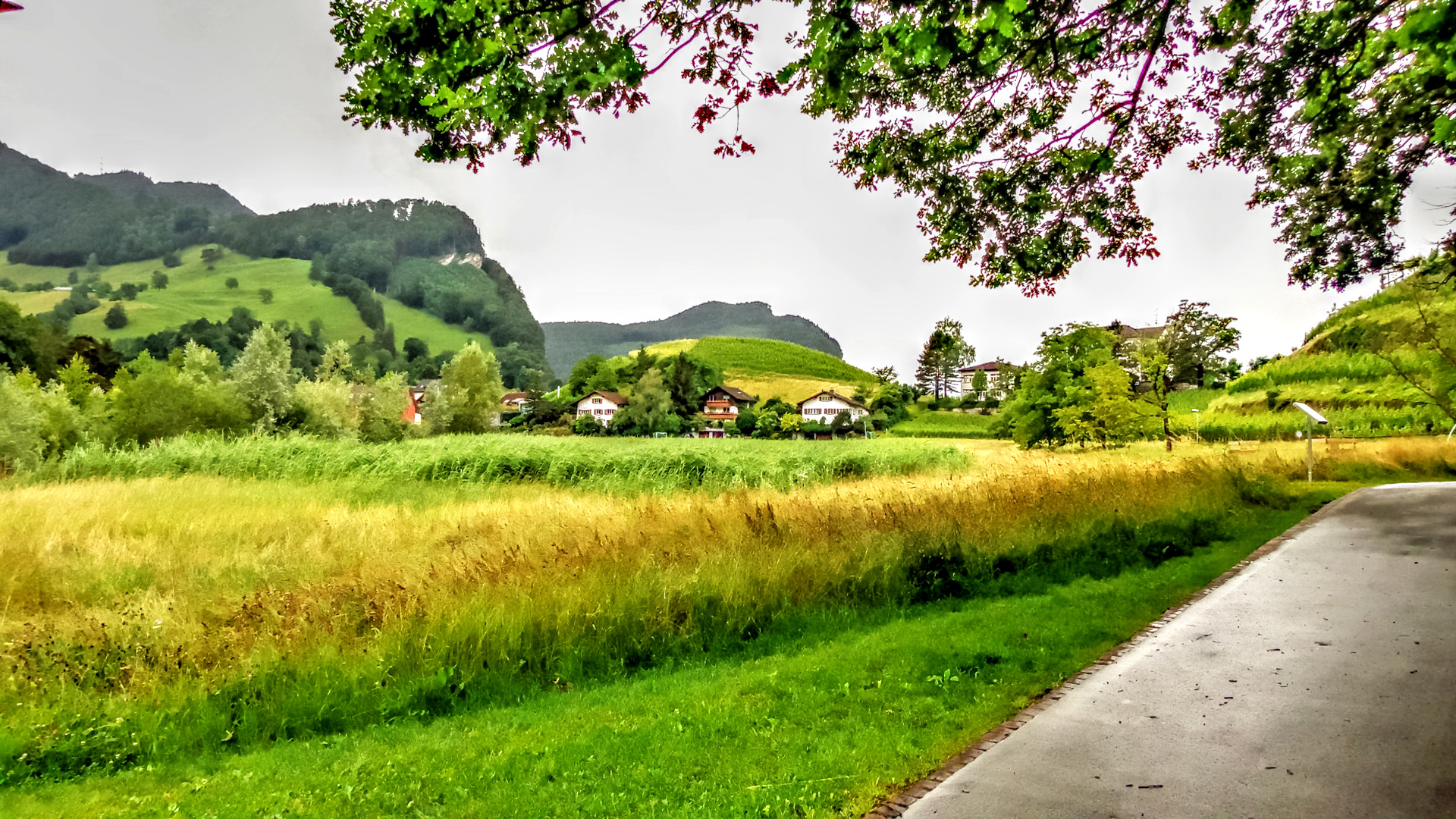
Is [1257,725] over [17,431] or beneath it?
beneath

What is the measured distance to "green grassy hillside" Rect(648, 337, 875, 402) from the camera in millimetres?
139375

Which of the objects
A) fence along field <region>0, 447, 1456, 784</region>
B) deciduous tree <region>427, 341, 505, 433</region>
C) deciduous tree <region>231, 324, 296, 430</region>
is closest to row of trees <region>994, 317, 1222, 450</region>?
fence along field <region>0, 447, 1456, 784</region>

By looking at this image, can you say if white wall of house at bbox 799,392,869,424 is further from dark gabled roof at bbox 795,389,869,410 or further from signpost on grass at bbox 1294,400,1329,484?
signpost on grass at bbox 1294,400,1329,484

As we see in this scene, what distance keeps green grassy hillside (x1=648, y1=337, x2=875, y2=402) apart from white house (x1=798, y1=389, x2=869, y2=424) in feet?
46.2

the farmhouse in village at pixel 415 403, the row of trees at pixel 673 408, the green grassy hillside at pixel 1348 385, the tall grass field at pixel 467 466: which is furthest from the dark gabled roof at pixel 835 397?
the tall grass field at pixel 467 466

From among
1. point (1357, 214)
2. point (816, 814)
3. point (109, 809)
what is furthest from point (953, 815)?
point (1357, 214)

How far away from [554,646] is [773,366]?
512 feet

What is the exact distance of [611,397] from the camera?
357ft

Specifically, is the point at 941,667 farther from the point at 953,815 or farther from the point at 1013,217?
the point at 1013,217

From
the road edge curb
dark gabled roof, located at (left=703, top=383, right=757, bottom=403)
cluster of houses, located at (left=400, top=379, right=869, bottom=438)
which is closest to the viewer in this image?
the road edge curb

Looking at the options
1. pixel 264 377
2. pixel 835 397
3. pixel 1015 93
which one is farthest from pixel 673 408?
pixel 1015 93

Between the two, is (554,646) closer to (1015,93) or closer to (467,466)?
(1015,93)

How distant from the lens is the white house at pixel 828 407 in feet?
339

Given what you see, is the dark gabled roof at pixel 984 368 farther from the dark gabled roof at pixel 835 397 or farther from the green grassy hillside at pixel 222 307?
the green grassy hillside at pixel 222 307
